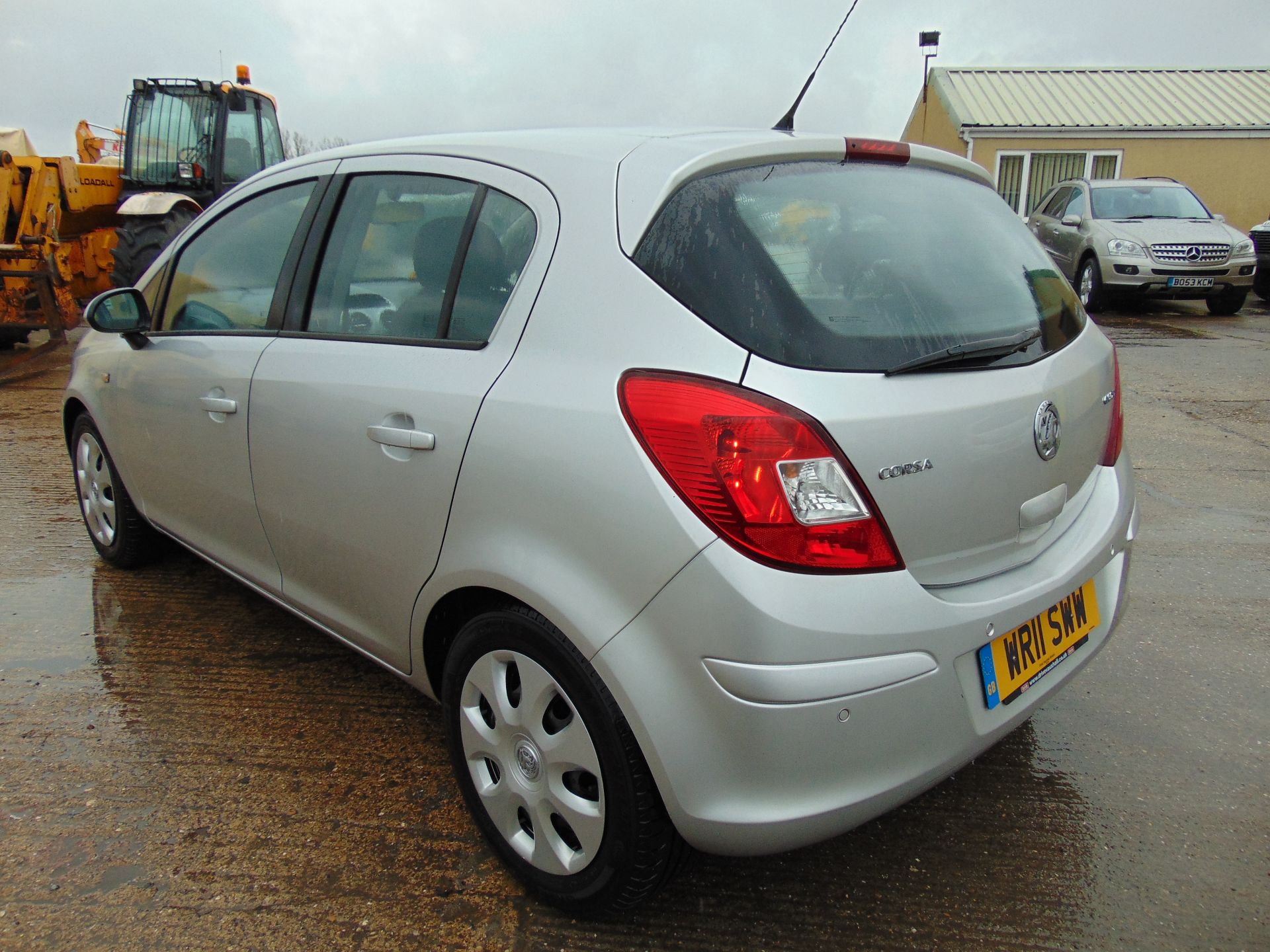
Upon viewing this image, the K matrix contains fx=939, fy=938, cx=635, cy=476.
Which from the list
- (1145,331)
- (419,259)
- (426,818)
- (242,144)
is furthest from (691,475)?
(1145,331)

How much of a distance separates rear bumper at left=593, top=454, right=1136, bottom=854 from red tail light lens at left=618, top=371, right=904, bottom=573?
0.04m

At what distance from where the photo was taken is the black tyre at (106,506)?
3.67m

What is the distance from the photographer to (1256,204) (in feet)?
69.6

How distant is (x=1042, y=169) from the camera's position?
830 inches

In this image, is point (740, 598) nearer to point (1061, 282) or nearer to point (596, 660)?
point (596, 660)

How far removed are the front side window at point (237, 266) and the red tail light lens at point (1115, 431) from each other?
2.23m

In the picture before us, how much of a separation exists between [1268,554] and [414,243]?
373 cm

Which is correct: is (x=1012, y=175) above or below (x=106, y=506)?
above

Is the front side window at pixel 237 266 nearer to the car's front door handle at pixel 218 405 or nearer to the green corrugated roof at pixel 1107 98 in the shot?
the car's front door handle at pixel 218 405

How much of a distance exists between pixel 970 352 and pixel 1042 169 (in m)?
22.1

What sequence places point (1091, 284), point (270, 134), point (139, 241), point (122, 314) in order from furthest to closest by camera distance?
point (1091, 284) → point (270, 134) → point (139, 241) → point (122, 314)

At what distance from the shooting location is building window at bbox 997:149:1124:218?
2086cm

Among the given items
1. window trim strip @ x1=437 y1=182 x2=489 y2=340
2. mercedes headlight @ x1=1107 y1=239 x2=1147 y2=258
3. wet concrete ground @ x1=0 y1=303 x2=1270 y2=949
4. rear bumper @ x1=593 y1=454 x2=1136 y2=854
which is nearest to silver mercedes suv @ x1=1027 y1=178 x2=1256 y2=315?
mercedes headlight @ x1=1107 y1=239 x2=1147 y2=258

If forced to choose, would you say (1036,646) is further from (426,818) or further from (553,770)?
(426,818)
